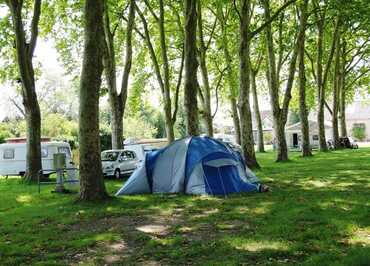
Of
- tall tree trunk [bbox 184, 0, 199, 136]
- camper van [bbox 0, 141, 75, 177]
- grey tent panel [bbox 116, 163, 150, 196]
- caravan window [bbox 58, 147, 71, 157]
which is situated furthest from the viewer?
caravan window [bbox 58, 147, 71, 157]

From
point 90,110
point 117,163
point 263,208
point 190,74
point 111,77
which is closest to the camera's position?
point 263,208

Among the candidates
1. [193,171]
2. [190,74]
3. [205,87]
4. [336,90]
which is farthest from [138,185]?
[336,90]

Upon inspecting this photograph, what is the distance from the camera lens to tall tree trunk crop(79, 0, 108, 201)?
1285 cm

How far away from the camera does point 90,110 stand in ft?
42.4

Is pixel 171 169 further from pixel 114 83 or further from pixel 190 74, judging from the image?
pixel 114 83

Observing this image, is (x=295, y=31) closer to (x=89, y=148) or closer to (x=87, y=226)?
(x=89, y=148)

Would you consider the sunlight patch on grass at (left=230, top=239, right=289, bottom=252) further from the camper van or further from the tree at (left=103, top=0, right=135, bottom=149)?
the camper van

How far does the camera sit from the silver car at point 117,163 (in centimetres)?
2250

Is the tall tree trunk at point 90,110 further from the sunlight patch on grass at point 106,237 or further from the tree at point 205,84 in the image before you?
the tree at point 205,84

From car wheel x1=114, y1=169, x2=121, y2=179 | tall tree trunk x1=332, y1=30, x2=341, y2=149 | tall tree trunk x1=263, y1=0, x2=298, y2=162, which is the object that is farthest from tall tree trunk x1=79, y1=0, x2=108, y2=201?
tall tree trunk x1=332, y1=30, x2=341, y2=149

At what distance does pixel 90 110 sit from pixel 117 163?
9.99 meters

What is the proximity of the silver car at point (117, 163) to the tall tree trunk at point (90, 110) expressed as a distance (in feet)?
30.8

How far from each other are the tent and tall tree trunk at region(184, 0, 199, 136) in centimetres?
425

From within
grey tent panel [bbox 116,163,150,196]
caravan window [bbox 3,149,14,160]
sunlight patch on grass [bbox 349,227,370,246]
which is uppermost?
caravan window [bbox 3,149,14,160]
